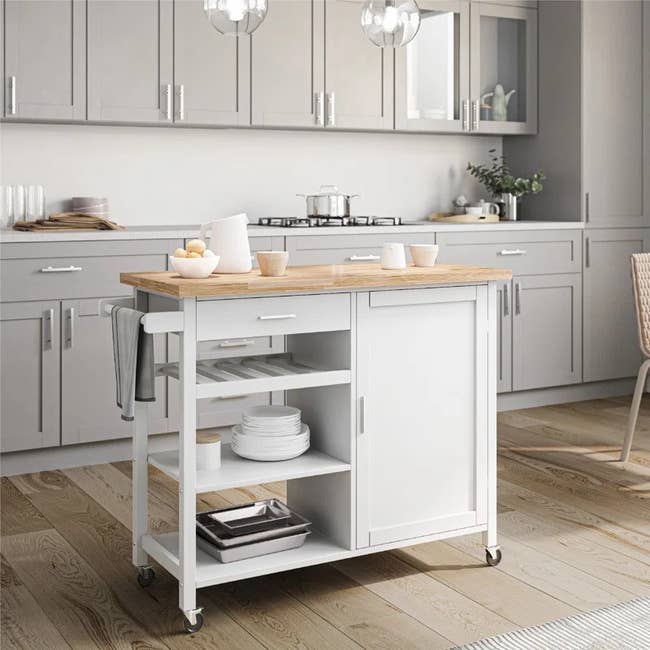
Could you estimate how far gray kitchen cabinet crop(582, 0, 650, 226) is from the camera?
17.5 feet

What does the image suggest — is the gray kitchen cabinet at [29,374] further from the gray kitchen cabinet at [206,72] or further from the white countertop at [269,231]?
the gray kitchen cabinet at [206,72]

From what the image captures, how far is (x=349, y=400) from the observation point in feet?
9.39

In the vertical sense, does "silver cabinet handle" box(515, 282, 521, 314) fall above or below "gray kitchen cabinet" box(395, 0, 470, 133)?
below

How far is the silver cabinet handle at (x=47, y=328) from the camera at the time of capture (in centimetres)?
406

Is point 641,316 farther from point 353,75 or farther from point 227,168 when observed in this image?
point 227,168

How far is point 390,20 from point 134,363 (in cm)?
121

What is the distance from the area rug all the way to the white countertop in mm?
2312

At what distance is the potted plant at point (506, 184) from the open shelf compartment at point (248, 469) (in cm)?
297

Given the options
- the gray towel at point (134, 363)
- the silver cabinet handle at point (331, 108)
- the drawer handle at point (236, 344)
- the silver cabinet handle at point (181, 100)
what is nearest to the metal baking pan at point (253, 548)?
the gray towel at point (134, 363)

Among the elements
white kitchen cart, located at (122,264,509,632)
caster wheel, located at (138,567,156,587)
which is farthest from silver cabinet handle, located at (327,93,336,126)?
caster wheel, located at (138,567,156,587)

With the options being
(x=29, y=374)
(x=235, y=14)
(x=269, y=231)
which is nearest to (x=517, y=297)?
(x=269, y=231)

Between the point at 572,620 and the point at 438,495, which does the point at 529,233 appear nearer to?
the point at 438,495

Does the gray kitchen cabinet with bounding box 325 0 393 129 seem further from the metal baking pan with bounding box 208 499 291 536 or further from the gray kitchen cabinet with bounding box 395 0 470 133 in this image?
the metal baking pan with bounding box 208 499 291 536

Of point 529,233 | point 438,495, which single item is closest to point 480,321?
point 438,495
